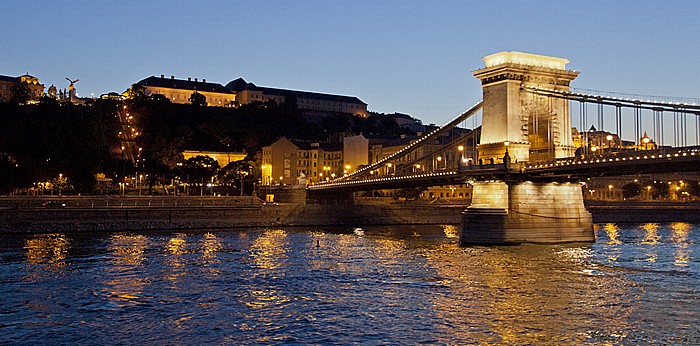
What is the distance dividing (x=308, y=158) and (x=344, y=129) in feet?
124

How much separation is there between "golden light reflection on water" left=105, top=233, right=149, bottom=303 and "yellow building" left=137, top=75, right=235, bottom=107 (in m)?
111

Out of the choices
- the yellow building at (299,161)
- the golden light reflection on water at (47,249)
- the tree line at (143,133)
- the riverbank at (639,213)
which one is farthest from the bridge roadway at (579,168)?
the yellow building at (299,161)

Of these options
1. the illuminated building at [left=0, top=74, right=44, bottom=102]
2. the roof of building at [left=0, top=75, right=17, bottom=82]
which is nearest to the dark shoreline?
the illuminated building at [left=0, top=74, right=44, bottom=102]

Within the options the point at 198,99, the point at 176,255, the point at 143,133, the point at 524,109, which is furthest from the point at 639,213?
the point at 198,99

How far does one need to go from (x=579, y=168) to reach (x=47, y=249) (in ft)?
92.3

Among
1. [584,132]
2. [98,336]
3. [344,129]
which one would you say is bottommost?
[98,336]

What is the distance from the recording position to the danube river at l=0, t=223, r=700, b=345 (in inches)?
778

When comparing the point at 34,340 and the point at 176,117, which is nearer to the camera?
the point at 34,340

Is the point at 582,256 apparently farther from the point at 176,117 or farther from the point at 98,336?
the point at 176,117

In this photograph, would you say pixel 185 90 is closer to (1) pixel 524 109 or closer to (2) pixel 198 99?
(2) pixel 198 99

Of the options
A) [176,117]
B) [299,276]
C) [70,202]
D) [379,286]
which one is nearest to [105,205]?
[70,202]

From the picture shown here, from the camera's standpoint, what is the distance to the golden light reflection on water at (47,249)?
34625 mm

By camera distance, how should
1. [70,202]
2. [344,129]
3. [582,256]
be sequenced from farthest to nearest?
[344,129]
[70,202]
[582,256]

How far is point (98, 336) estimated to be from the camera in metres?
19.2
